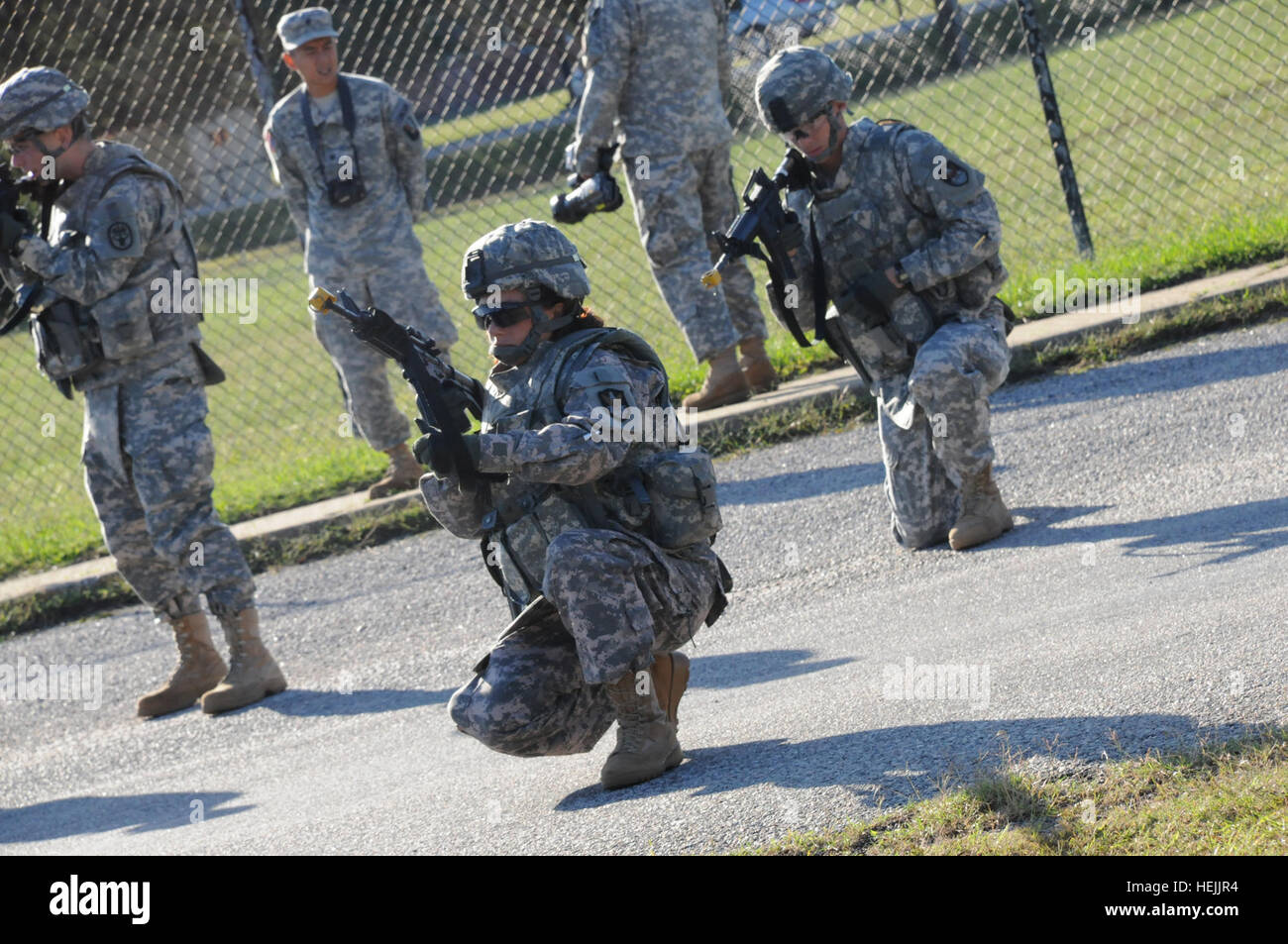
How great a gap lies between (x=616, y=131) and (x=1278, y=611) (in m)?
4.66

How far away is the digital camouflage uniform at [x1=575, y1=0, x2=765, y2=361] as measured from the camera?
25.6ft

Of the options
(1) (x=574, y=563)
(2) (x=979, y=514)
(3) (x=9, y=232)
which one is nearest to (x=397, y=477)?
(3) (x=9, y=232)

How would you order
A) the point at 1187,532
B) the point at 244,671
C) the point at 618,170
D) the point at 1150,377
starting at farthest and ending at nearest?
the point at 618,170, the point at 1150,377, the point at 244,671, the point at 1187,532

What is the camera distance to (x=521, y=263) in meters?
4.19

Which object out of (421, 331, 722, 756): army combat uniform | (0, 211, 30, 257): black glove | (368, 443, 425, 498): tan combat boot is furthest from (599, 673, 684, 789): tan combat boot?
(368, 443, 425, 498): tan combat boot

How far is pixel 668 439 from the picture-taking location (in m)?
4.26

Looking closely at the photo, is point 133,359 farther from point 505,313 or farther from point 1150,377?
point 1150,377

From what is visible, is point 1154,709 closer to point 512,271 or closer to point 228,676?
point 512,271

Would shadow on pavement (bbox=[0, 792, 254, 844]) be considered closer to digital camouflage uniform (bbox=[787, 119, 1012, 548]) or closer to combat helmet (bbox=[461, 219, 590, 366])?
combat helmet (bbox=[461, 219, 590, 366])

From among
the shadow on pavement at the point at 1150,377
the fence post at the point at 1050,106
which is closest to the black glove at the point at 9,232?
the shadow on pavement at the point at 1150,377

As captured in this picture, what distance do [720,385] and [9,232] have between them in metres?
3.60
